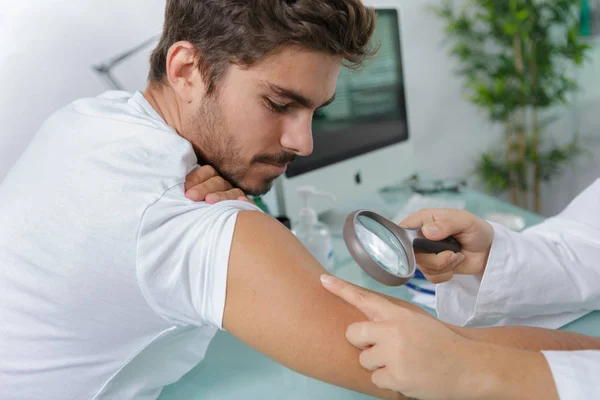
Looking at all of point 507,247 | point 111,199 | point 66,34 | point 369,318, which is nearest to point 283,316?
point 369,318

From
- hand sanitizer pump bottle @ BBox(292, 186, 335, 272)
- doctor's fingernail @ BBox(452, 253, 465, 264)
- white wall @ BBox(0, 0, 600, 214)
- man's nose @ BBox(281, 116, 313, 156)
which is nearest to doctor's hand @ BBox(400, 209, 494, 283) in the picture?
doctor's fingernail @ BBox(452, 253, 465, 264)

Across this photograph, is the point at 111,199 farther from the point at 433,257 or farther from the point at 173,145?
the point at 433,257

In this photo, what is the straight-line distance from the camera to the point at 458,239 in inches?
37.1

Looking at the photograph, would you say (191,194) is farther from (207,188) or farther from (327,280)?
(327,280)

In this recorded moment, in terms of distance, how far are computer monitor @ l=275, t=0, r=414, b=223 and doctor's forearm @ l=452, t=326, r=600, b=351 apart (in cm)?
72

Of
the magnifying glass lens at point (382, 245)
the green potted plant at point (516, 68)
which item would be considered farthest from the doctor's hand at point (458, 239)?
the green potted plant at point (516, 68)

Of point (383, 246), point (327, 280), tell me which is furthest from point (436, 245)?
point (327, 280)

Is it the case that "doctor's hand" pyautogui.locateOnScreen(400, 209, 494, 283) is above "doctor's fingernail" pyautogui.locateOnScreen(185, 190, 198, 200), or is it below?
below

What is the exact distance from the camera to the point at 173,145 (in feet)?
2.57

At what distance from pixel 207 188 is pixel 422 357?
1.29ft

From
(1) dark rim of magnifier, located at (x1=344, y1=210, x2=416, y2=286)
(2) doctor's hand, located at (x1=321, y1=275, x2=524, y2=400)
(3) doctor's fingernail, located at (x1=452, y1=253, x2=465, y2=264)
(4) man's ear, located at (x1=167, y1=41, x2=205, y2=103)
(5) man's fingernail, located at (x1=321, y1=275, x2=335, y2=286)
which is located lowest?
(3) doctor's fingernail, located at (x1=452, y1=253, x2=465, y2=264)

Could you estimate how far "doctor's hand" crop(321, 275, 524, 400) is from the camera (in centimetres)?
62

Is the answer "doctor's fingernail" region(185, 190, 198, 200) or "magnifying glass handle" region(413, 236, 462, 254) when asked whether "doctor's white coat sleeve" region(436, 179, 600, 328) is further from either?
"doctor's fingernail" region(185, 190, 198, 200)

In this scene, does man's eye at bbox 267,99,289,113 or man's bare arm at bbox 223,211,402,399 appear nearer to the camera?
man's bare arm at bbox 223,211,402,399
